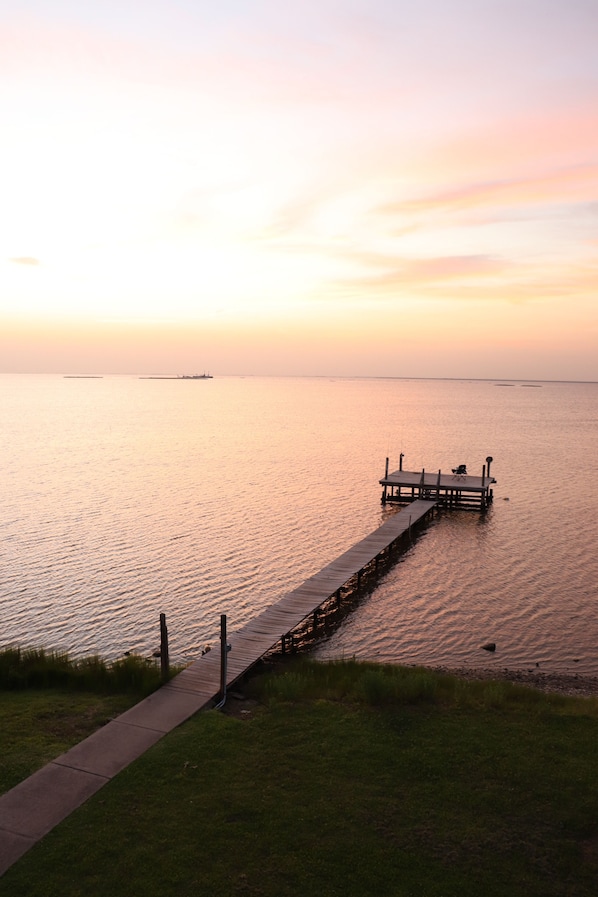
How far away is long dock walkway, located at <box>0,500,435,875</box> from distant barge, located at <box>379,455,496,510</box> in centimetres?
2350

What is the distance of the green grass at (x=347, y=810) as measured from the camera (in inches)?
333

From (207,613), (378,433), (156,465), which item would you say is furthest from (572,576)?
(378,433)

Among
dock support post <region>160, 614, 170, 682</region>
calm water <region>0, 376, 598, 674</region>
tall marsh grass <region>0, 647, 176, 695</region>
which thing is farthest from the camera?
calm water <region>0, 376, 598, 674</region>

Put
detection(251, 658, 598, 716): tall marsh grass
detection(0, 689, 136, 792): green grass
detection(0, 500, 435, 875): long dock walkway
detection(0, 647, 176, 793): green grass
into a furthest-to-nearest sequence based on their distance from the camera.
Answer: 1. detection(251, 658, 598, 716): tall marsh grass
2. detection(0, 647, 176, 793): green grass
3. detection(0, 689, 136, 792): green grass
4. detection(0, 500, 435, 875): long dock walkway

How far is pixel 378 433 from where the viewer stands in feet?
332

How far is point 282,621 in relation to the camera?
20.5 m

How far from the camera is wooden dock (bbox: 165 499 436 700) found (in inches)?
618

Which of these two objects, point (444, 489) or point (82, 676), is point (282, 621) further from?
point (444, 489)

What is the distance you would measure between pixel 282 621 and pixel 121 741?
897 centimetres

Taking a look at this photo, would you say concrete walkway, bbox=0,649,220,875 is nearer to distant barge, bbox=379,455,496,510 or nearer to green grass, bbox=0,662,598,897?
green grass, bbox=0,662,598,897

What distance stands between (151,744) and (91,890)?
3723 millimetres

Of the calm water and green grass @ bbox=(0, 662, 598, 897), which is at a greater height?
green grass @ bbox=(0, 662, 598, 897)

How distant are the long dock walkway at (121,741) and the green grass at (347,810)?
1.03ft

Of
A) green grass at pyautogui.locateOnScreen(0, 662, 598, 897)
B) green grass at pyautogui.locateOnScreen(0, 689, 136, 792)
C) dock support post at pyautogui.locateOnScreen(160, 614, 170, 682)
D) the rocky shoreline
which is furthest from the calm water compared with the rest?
green grass at pyautogui.locateOnScreen(0, 662, 598, 897)
